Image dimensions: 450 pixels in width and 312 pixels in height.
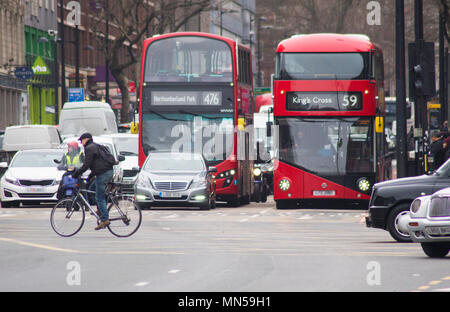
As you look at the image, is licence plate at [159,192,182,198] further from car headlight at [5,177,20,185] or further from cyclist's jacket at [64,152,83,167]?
car headlight at [5,177,20,185]

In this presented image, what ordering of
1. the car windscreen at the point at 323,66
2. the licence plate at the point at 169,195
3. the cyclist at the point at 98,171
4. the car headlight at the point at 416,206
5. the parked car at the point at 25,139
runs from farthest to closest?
the parked car at the point at 25,139, the car windscreen at the point at 323,66, the licence plate at the point at 169,195, the cyclist at the point at 98,171, the car headlight at the point at 416,206

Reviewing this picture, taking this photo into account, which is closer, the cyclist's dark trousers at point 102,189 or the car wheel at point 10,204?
the cyclist's dark trousers at point 102,189

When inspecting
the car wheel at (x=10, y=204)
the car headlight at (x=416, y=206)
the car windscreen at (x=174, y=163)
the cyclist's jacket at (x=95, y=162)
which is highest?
the cyclist's jacket at (x=95, y=162)

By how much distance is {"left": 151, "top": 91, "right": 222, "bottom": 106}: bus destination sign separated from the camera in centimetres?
3466

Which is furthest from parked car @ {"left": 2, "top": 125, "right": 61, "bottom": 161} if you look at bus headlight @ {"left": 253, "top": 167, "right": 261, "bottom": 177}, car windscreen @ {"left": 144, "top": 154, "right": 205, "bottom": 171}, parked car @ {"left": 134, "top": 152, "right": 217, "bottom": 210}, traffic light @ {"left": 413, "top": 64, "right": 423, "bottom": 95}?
traffic light @ {"left": 413, "top": 64, "right": 423, "bottom": 95}

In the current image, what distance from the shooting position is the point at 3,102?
6975 centimetres

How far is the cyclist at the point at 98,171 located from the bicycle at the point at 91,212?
0.13 m

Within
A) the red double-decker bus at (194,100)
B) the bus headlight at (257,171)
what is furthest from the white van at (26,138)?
the red double-decker bus at (194,100)

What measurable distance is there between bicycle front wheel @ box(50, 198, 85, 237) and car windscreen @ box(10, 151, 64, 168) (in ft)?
39.6

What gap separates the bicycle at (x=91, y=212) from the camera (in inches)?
859

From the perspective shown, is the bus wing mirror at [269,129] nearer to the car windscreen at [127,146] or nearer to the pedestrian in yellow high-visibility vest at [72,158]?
the pedestrian in yellow high-visibility vest at [72,158]

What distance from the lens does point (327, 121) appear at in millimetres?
32438
